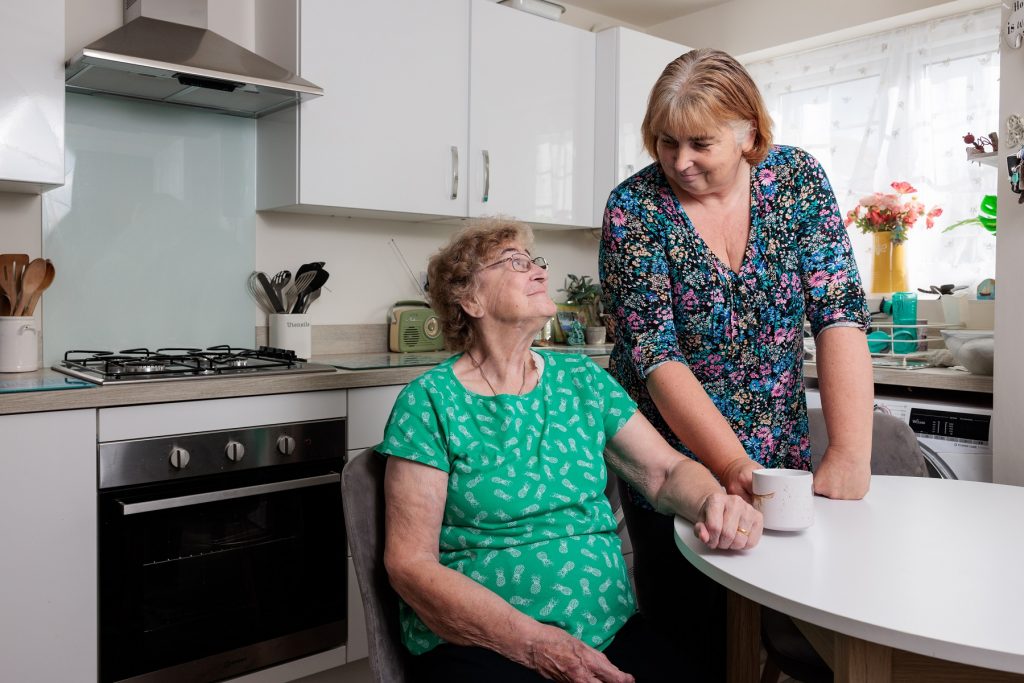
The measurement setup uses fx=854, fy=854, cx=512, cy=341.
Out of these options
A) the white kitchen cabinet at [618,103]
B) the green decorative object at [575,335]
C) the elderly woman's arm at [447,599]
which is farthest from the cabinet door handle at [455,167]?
the elderly woman's arm at [447,599]

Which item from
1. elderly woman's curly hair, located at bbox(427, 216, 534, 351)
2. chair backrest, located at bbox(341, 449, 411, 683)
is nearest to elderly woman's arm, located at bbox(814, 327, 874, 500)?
elderly woman's curly hair, located at bbox(427, 216, 534, 351)

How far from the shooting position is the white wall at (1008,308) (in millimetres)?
2020

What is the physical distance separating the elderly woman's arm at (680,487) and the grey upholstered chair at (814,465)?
0.38 metres

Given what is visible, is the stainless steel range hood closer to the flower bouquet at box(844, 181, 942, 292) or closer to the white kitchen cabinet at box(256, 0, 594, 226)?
the white kitchen cabinet at box(256, 0, 594, 226)

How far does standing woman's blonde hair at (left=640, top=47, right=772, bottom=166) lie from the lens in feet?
4.68

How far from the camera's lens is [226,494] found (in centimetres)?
210

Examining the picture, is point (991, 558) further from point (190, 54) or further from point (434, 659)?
point (190, 54)

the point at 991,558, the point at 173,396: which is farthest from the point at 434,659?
the point at 173,396

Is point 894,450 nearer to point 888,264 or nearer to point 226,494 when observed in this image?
point 226,494

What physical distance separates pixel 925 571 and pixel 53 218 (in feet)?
7.76

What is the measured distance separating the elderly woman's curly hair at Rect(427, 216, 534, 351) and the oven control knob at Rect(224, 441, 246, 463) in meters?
0.83

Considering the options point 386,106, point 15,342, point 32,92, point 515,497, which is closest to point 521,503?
point 515,497

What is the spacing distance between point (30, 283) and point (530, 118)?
1.76 metres

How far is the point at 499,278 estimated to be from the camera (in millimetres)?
1536
